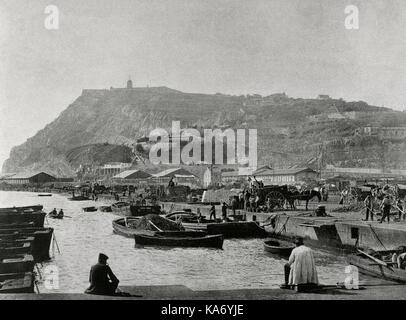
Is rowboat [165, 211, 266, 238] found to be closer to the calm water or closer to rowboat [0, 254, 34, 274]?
the calm water

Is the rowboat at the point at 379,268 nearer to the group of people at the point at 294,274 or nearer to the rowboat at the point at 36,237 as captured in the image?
the group of people at the point at 294,274

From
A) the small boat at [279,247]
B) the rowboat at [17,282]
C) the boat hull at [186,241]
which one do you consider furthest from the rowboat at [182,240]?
the rowboat at [17,282]

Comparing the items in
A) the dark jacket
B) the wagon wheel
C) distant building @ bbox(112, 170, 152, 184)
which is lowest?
the dark jacket

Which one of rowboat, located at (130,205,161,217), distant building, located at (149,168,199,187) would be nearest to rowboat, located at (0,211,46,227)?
rowboat, located at (130,205,161,217)

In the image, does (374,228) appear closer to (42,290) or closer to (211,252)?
(211,252)

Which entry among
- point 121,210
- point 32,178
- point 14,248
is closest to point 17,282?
point 14,248
